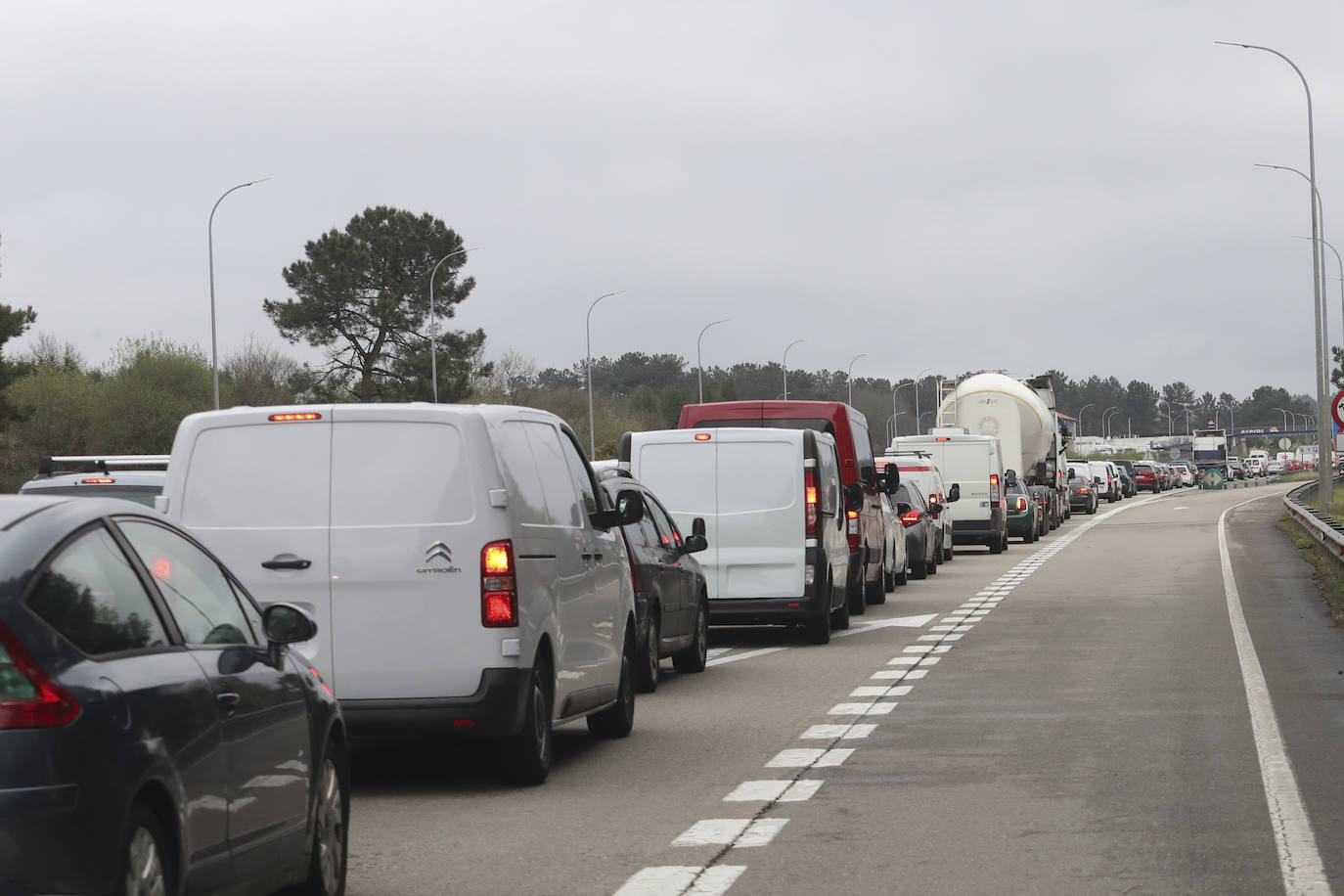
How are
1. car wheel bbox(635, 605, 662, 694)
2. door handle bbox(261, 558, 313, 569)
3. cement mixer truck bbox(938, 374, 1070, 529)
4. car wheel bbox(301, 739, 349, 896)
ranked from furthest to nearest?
1. cement mixer truck bbox(938, 374, 1070, 529)
2. car wheel bbox(635, 605, 662, 694)
3. door handle bbox(261, 558, 313, 569)
4. car wheel bbox(301, 739, 349, 896)

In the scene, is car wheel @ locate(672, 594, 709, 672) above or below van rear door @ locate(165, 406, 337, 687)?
below

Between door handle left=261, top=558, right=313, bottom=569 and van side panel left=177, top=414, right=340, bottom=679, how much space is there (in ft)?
0.07

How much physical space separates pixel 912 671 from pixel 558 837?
320 inches

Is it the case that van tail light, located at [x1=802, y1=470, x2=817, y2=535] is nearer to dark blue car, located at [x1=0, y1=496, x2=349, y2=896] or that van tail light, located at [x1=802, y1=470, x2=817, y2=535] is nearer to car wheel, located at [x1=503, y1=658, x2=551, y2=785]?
car wheel, located at [x1=503, y1=658, x2=551, y2=785]

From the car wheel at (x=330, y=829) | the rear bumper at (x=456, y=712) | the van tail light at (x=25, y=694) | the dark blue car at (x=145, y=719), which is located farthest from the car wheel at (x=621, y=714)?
the van tail light at (x=25, y=694)

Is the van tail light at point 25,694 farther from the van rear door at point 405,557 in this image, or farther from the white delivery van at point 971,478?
the white delivery van at point 971,478

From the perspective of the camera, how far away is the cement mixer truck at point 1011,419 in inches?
1907

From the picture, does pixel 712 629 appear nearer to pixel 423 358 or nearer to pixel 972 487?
pixel 972 487

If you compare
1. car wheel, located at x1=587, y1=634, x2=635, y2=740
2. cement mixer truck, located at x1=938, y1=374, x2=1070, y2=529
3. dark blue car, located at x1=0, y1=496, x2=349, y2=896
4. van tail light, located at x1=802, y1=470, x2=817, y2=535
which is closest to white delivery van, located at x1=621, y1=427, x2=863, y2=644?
van tail light, located at x1=802, y1=470, x2=817, y2=535

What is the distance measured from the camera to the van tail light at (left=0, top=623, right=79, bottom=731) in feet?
15.9

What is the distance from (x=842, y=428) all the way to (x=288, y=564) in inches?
558

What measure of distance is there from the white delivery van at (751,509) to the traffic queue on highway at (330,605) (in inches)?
1.0

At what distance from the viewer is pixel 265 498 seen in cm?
1023

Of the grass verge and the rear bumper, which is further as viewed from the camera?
the grass verge
